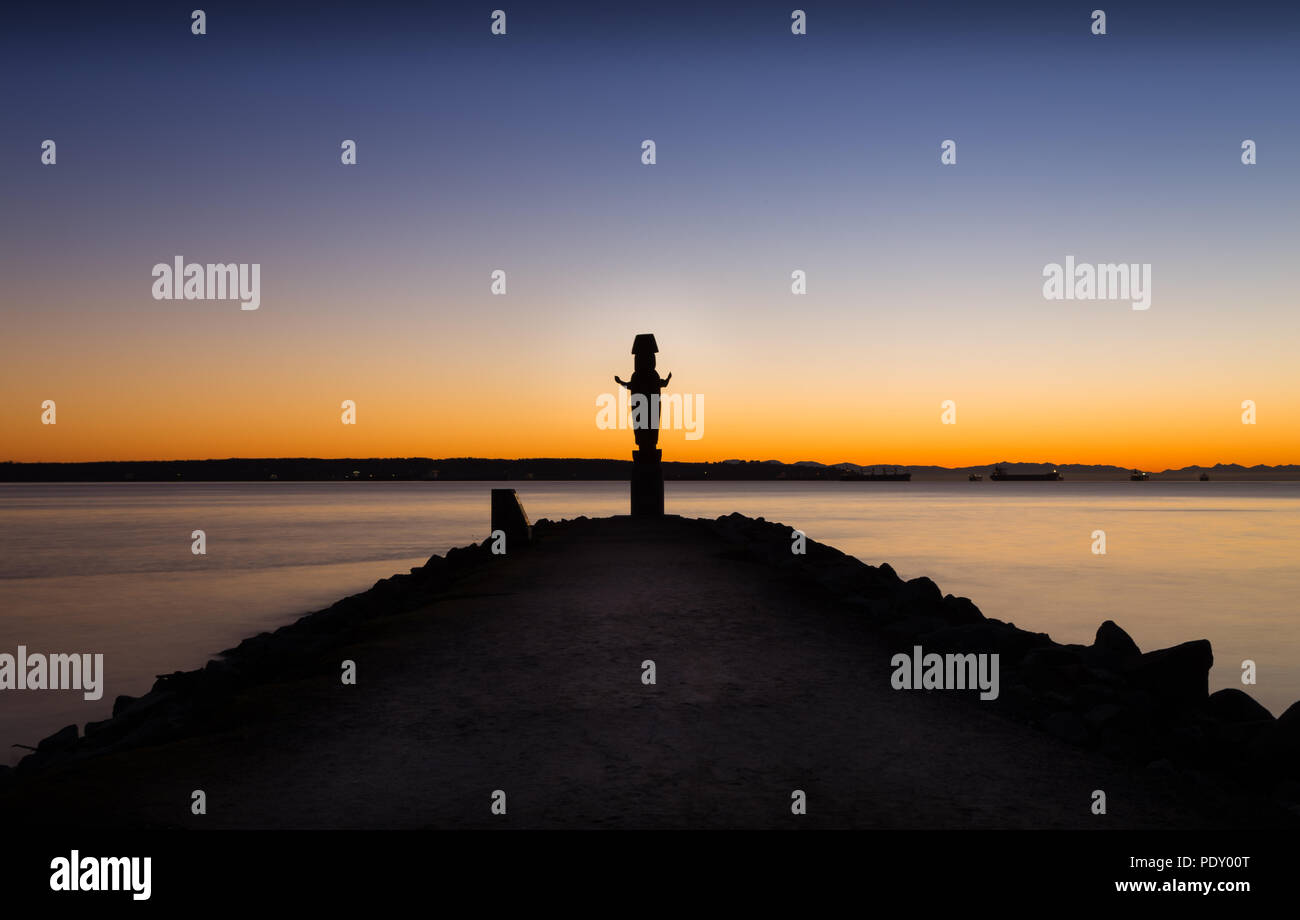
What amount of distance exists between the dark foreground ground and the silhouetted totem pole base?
1461 centimetres

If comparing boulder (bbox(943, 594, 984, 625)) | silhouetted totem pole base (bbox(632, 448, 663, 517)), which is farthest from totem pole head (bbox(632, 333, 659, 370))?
boulder (bbox(943, 594, 984, 625))

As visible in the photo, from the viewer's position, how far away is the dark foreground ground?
Answer: 190 inches

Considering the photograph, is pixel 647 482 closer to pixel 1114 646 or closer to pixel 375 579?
pixel 375 579

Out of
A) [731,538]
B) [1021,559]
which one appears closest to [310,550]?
[731,538]

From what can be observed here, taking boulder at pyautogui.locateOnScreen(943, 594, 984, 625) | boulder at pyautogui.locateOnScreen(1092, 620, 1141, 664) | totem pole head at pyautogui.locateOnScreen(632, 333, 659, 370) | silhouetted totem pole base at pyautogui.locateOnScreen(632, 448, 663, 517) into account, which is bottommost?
boulder at pyautogui.locateOnScreen(943, 594, 984, 625)

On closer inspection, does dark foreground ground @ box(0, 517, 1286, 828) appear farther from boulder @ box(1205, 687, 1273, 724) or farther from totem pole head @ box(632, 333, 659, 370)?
totem pole head @ box(632, 333, 659, 370)

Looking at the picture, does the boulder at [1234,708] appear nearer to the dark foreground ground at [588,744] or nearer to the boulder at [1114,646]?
the boulder at [1114,646]

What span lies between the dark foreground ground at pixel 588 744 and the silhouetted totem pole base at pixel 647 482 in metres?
14.6

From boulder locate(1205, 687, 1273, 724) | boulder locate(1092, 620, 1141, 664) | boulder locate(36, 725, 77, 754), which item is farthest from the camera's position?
boulder locate(1092, 620, 1141, 664)

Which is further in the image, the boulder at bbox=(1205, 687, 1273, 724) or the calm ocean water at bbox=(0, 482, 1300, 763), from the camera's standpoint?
the calm ocean water at bbox=(0, 482, 1300, 763)

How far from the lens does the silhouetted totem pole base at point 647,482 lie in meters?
25.3
